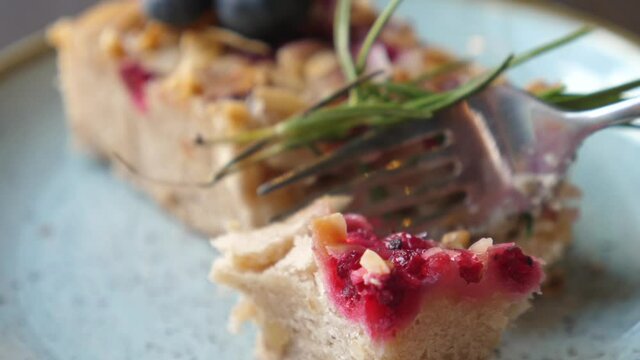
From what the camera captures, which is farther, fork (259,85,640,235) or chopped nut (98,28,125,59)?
chopped nut (98,28,125,59)

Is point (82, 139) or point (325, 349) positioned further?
point (82, 139)

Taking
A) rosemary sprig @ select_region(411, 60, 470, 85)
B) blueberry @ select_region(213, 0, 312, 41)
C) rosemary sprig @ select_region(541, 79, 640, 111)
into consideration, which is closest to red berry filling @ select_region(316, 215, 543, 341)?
rosemary sprig @ select_region(541, 79, 640, 111)

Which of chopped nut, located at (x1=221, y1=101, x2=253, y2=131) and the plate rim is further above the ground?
chopped nut, located at (x1=221, y1=101, x2=253, y2=131)

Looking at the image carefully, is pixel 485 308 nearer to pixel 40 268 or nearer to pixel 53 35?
pixel 40 268

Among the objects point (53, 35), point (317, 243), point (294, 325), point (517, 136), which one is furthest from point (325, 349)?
point (53, 35)

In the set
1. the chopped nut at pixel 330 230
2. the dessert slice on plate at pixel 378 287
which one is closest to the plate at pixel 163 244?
the dessert slice on plate at pixel 378 287

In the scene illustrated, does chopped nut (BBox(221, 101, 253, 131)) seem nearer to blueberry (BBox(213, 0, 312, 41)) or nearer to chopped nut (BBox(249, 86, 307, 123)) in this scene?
chopped nut (BBox(249, 86, 307, 123))
